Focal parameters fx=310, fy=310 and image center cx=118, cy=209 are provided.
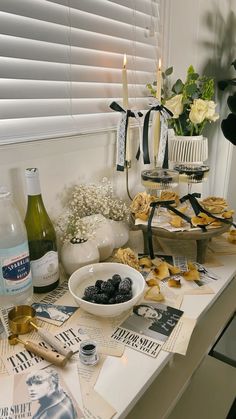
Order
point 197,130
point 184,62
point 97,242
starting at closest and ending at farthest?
1. point 97,242
2. point 197,130
3. point 184,62

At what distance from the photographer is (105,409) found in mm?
488

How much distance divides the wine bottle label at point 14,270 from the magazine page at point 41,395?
0.67ft

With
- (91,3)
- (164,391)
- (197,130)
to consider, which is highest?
(91,3)

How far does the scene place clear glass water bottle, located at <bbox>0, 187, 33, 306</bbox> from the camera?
27.1 inches

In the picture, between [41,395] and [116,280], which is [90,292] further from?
[41,395]

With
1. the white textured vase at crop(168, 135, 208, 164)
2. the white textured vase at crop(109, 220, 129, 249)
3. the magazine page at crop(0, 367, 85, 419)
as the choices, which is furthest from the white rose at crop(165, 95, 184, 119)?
the magazine page at crop(0, 367, 85, 419)

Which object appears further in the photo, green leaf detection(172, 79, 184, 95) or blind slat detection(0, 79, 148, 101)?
green leaf detection(172, 79, 184, 95)

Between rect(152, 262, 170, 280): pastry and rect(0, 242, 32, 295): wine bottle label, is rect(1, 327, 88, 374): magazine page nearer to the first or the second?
rect(0, 242, 32, 295): wine bottle label

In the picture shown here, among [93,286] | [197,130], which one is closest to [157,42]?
[197,130]

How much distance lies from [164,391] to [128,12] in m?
1.17

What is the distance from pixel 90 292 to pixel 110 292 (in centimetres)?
5

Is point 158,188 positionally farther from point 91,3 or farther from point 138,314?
point 91,3

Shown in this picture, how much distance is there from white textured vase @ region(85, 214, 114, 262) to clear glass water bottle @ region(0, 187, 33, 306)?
9.1 inches

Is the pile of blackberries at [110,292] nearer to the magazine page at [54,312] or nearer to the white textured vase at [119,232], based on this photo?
the magazine page at [54,312]
